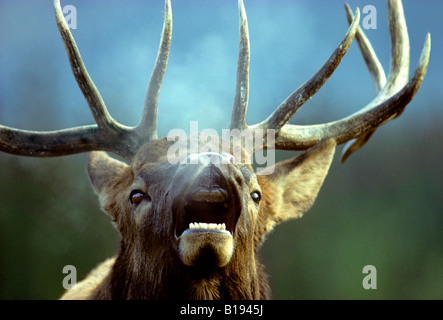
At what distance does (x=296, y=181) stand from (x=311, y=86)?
713 mm

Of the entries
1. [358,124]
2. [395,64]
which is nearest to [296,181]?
[358,124]

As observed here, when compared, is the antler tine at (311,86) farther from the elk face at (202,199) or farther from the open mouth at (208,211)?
the open mouth at (208,211)

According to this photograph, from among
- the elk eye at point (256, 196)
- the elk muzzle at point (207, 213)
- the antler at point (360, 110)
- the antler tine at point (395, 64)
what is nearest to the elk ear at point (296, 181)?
the antler at point (360, 110)

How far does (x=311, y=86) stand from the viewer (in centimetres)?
362

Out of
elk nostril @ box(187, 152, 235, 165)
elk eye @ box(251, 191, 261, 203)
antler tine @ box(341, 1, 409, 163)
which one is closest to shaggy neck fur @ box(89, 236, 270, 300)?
elk eye @ box(251, 191, 261, 203)

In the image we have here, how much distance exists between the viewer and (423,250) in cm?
1182

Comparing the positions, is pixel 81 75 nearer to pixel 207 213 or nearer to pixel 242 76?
pixel 242 76

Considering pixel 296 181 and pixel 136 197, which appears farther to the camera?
pixel 296 181

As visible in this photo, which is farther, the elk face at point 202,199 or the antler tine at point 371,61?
the antler tine at point 371,61

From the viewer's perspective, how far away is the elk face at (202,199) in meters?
2.54

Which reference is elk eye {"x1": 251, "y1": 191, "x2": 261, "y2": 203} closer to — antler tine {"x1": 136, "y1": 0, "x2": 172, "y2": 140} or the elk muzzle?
the elk muzzle

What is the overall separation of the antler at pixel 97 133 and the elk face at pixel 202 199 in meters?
0.21

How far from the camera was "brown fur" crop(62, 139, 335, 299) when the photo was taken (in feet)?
9.27
